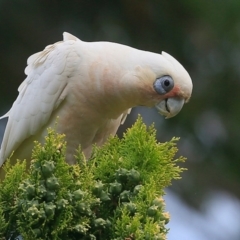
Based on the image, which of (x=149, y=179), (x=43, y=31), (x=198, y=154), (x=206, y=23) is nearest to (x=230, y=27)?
(x=206, y=23)

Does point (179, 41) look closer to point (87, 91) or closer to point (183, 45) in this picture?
point (183, 45)

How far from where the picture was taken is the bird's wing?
1.89 m

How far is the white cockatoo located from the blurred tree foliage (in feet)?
2.12

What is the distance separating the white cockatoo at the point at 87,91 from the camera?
1728mm

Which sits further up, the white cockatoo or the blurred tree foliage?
the blurred tree foliage

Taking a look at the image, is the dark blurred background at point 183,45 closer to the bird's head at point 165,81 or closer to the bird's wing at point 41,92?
the bird's wing at point 41,92

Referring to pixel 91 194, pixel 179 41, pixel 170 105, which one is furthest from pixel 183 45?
pixel 91 194

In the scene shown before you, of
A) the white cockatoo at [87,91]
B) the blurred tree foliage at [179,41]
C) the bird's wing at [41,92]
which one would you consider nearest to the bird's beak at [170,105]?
the white cockatoo at [87,91]

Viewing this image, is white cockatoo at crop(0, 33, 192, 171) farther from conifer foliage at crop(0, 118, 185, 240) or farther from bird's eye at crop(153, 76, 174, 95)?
conifer foliage at crop(0, 118, 185, 240)

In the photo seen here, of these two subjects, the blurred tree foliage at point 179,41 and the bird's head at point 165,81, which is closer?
the bird's head at point 165,81

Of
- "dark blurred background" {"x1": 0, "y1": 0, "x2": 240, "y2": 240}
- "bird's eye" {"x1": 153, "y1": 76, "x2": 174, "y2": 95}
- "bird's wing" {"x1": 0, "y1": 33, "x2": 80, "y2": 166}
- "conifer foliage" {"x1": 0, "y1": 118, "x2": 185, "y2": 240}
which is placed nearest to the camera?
"conifer foliage" {"x1": 0, "y1": 118, "x2": 185, "y2": 240}

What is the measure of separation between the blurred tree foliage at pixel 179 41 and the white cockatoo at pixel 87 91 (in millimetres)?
646

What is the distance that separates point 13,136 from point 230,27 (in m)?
1.23

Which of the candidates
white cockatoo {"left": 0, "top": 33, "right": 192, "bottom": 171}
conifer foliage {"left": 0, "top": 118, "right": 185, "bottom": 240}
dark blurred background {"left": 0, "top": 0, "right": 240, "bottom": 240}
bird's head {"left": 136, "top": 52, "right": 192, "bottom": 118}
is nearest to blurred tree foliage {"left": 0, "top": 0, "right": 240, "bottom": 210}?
dark blurred background {"left": 0, "top": 0, "right": 240, "bottom": 240}
